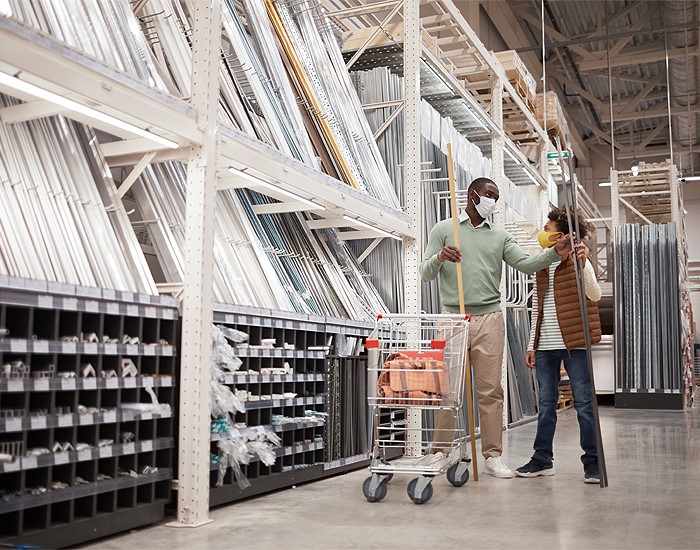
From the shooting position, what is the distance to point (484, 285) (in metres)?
4.57

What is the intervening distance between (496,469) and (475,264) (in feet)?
3.99

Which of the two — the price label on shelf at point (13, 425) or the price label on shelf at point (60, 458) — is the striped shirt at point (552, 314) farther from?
the price label on shelf at point (13, 425)

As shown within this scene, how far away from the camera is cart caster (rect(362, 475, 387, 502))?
11.9 feet

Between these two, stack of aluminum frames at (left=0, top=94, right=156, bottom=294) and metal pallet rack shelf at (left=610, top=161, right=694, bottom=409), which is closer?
stack of aluminum frames at (left=0, top=94, right=156, bottom=294)

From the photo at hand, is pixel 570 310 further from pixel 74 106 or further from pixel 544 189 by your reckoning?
pixel 544 189

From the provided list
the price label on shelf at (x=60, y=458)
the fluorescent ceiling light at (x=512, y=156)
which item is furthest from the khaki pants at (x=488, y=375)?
the fluorescent ceiling light at (x=512, y=156)

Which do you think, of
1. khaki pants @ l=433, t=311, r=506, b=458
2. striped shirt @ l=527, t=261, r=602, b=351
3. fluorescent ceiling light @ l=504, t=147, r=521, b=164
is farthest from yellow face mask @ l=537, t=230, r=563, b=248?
fluorescent ceiling light @ l=504, t=147, r=521, b=164

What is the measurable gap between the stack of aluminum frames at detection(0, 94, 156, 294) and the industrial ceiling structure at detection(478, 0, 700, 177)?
9292 millimetres

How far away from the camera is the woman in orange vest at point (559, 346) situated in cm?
436

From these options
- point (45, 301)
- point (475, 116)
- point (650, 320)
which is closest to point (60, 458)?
point (45, 301)

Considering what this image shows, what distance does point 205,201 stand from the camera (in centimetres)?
321

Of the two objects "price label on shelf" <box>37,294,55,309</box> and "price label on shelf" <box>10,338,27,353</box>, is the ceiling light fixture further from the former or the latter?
"price label on shelf" <box>10,338,27,353</box>

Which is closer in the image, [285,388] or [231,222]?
[285,388]

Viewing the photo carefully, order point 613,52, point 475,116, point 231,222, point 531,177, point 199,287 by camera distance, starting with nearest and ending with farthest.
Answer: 1. point 199,287
2. point 231,222
3. point 475,116
4. point 531,177
5. point 613,52
